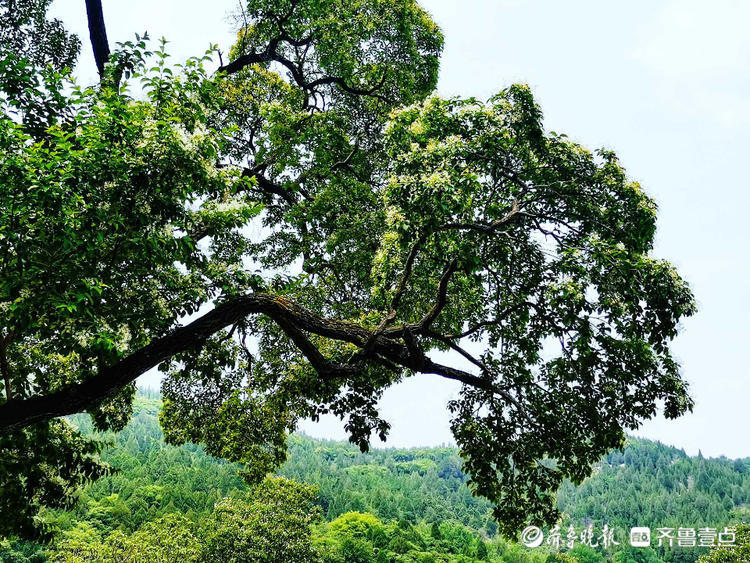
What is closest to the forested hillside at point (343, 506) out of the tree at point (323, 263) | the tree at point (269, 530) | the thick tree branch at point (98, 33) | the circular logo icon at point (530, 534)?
the tree at point (269, 530)

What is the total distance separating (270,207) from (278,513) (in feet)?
56.9

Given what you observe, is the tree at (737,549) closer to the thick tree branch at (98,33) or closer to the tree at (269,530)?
the tree at (269,530)

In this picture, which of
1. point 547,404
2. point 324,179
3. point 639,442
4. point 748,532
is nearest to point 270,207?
point 324,179

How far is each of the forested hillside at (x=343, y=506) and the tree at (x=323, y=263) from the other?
12.7ft

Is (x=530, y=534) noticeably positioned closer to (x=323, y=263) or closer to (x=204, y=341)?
(x=323, y=263)

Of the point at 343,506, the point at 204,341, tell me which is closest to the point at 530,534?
the point at 204,341

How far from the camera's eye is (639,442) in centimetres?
15488

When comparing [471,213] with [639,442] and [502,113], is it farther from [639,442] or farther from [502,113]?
[639,442]

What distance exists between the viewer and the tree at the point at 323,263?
534 centimetres

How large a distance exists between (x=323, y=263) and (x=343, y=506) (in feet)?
250

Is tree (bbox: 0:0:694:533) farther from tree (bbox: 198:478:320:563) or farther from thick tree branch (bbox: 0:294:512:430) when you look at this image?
tree (bbox: 198:478:320:563)

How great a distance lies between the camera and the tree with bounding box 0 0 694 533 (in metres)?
5.34

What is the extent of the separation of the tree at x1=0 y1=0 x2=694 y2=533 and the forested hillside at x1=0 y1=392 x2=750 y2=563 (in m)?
3.86

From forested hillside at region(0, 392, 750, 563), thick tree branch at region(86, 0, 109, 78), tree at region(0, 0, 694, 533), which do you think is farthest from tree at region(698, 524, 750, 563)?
thick tree branch at region(86, 0, 109, 78)
